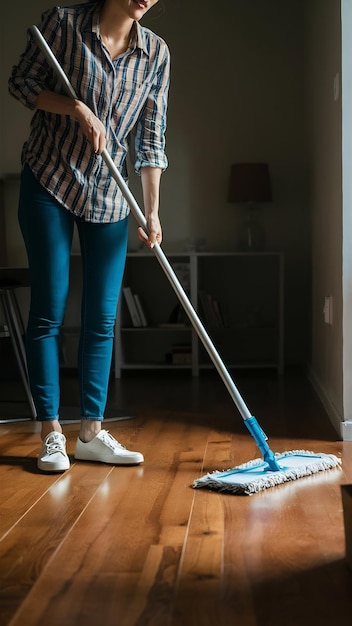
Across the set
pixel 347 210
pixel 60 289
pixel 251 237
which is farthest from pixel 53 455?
pixel 251 237

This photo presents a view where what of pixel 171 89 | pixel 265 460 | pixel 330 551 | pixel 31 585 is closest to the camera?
pixel 31 585

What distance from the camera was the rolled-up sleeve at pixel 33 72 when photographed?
90.4 inches

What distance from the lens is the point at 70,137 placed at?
7.70ft

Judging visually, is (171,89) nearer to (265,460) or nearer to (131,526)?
(265,460)

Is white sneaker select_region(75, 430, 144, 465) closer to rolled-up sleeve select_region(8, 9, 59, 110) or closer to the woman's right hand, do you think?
the woman's right hand

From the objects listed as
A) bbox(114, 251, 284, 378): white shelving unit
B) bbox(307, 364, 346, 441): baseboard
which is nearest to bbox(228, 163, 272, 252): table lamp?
bbox(114, 251, 284, 378): white shelving unit

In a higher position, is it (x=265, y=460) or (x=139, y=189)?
(x=139, y=189)

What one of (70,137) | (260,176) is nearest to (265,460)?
(70,137)

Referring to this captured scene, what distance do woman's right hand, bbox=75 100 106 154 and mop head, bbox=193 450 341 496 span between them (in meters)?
0.90

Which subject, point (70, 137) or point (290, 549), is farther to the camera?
point (70, 137)

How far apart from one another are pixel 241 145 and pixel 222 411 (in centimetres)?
212

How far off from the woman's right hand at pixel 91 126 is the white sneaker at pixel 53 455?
0.80 metres

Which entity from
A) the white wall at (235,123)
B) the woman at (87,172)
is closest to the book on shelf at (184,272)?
the white wall at (235,123)

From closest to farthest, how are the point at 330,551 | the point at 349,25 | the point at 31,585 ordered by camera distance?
the point at 31,585 < the point at 330,551 < the point at 349,25
